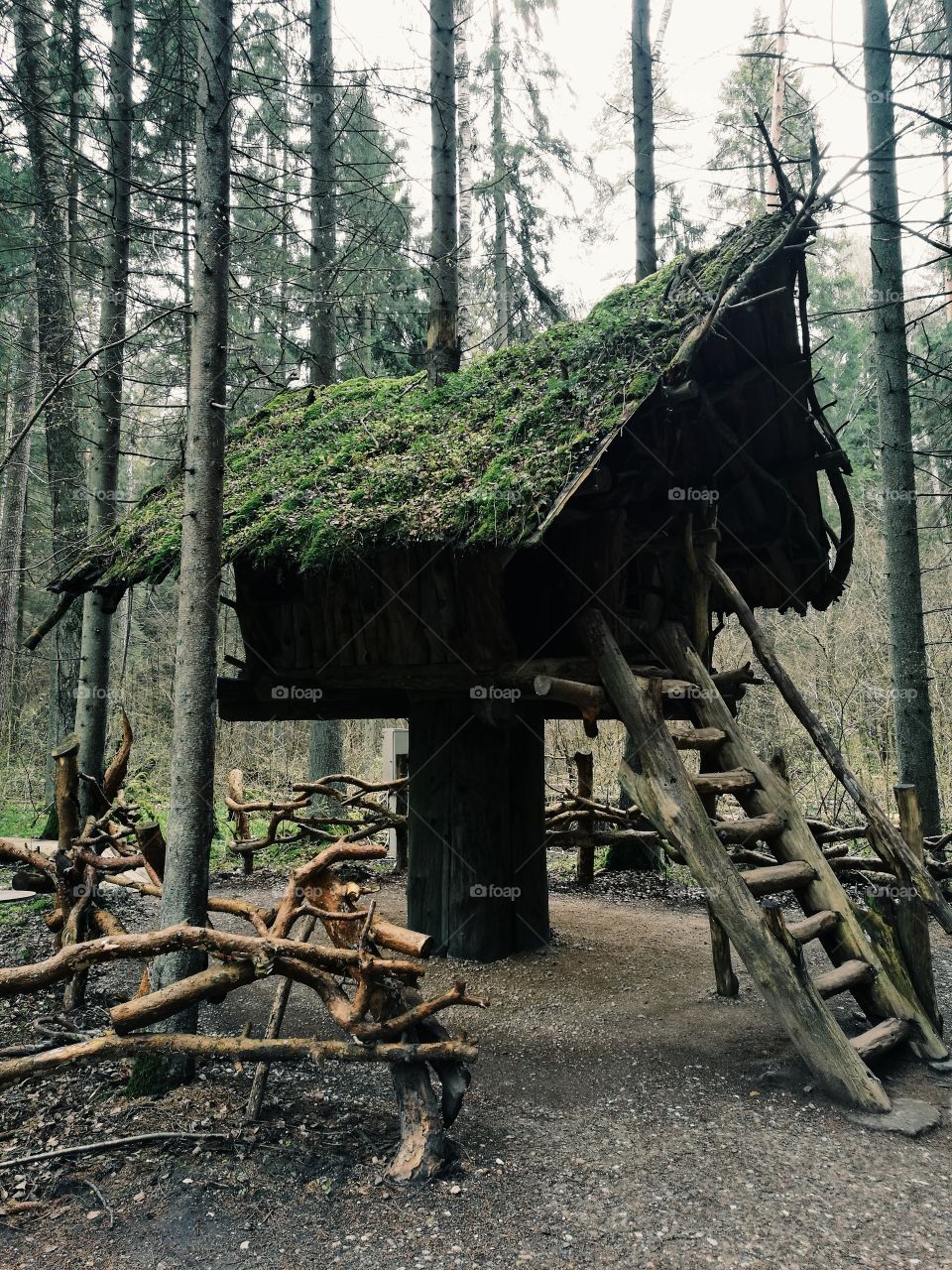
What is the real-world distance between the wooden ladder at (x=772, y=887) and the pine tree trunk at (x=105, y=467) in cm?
→ 521

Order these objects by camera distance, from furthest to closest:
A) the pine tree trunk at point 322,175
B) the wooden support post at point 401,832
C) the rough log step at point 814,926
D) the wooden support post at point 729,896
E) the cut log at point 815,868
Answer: the pine tree trunk at point 322,175 → the wooden support post at point 401,832 → the cut log at point 815,868 → the rough log step at point 814,926 → the wooden support post at point 729,896

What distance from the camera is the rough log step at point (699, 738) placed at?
17.5ft

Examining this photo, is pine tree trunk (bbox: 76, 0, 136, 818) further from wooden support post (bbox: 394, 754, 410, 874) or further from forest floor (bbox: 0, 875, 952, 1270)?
wooden support post (bbox: 394, 754, 410, 874)

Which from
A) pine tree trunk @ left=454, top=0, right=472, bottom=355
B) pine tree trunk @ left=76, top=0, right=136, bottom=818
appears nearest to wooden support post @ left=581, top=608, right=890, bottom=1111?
pine tree trunk @ left=76, top=0, right=136, bottom=818

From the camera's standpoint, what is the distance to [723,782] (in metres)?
5.02

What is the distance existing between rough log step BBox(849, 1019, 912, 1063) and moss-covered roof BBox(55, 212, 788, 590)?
326cm

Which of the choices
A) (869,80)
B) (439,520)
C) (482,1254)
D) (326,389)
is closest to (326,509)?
(439,520)

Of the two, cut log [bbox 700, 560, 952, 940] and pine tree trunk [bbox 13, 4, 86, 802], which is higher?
pine tree trunk [bbox 13, 4, 86, 802]
